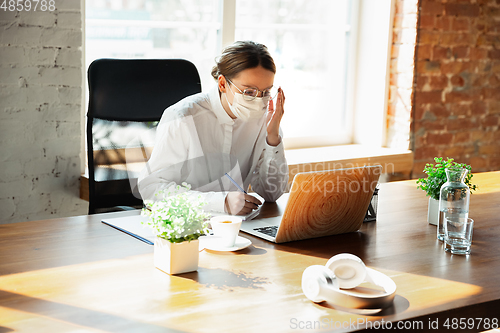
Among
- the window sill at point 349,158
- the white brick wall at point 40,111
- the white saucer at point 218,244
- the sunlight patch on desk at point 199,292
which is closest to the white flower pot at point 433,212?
the sunlight patch on desk at point 199,292

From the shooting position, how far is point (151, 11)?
2846 mm

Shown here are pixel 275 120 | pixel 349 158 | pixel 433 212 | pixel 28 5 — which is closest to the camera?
pixel 433 212

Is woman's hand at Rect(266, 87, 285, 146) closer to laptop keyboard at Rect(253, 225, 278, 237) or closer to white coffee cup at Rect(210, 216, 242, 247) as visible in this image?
laptop keyboard at Rect(253, 225, 278, 237)

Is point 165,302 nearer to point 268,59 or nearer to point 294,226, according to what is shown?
point 294,226

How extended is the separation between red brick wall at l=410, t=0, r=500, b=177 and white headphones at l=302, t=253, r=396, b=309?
2.44 meters

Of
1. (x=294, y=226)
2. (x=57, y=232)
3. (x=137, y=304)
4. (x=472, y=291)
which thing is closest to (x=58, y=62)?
(x=57, y=232)

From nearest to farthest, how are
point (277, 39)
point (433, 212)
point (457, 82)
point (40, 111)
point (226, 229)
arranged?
1. point (226, 229)
2. point (433, 212)
3. point (40, 111)
4. point (277, 39)
5. point (457, 82)

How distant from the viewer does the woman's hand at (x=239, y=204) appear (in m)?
1.60

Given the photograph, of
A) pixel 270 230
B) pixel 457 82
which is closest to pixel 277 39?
pixel 457 82

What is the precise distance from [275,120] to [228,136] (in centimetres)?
18

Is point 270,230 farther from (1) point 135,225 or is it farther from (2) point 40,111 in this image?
(2) point 40,111

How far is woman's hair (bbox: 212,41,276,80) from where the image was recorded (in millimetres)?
1836

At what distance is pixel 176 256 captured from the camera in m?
1.14

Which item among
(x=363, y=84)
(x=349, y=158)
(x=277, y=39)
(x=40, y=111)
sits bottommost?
(x=349, y=158)
